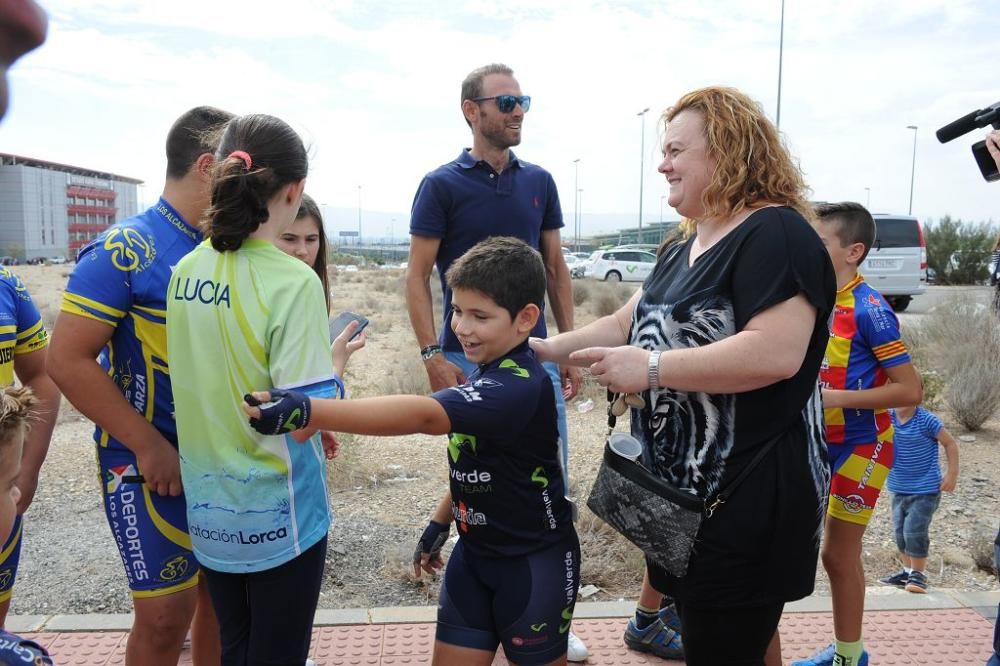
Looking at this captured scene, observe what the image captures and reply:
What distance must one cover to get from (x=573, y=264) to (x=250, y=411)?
4085 cm

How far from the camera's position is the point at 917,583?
13.4 ft

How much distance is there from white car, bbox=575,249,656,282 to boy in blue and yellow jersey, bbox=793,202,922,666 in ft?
101

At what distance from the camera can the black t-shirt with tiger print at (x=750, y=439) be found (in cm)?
198

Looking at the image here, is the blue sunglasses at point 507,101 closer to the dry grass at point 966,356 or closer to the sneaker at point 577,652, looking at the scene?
the sneaker at point 577,652

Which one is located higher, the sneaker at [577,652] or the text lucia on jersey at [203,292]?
the text lucia on jersey at [203,292]

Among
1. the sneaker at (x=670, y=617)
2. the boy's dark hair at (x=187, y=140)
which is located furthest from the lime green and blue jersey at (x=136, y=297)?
the sneaker at (x=670, y=617)

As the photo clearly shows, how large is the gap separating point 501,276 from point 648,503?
30.1 inches

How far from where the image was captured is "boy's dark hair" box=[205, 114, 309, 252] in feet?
6.27

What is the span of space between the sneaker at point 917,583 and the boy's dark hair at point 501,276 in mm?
3047

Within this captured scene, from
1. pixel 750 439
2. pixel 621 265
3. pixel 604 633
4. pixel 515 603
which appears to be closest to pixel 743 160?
pixel 750 439

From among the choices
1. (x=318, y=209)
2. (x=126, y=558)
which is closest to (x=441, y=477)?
(x=318, y=209)

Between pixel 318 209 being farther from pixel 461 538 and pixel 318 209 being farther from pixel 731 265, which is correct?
pixel 731 265

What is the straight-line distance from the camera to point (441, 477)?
636 cm

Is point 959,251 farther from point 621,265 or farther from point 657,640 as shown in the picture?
point 657,640
